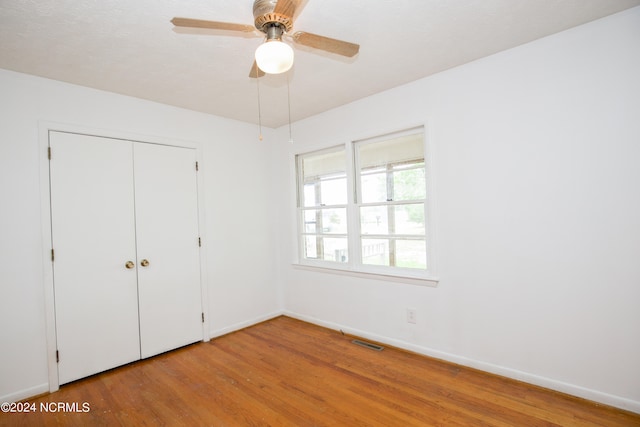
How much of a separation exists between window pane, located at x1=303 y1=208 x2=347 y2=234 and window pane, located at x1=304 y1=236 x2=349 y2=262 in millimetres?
97

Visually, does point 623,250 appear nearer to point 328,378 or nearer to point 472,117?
point 472,117

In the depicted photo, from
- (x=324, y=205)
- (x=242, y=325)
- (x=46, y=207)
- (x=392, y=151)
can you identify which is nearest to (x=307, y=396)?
(x=242, y=325)

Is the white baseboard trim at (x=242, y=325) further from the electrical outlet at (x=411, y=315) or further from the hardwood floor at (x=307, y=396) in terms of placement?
the electrical outlet at (x=411, y=315)

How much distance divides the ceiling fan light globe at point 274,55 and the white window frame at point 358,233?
1.82 metres

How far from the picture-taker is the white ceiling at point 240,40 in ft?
5.91

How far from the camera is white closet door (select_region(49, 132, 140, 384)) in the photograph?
2.58m

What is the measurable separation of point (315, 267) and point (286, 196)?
105 cm

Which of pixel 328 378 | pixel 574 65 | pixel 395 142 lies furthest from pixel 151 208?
pixel 574 65

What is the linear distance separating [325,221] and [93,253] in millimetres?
2405

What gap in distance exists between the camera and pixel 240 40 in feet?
6.91

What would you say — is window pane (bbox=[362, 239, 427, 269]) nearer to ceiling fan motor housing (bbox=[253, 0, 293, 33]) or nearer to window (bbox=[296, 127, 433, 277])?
window (bbox=[296, 127, 433, 277])

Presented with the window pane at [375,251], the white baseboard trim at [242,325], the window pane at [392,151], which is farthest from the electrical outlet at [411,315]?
the white baseboard trim at [242,325]

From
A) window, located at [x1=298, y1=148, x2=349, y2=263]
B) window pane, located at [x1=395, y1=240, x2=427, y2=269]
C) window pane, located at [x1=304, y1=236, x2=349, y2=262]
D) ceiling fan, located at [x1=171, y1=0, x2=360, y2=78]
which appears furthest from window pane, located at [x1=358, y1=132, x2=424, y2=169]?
ceiling fan, located at [x1=171, y1=0, x2=360, y2=78]

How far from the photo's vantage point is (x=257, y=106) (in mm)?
3377
